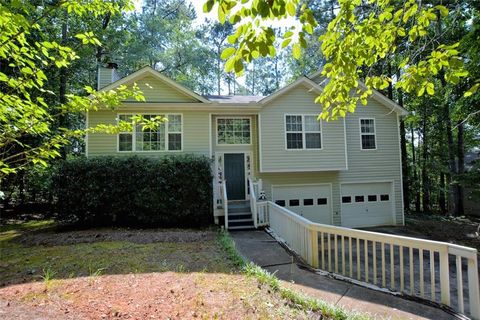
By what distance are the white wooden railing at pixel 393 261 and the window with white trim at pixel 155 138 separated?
460 centimetres

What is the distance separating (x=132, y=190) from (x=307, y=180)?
7145mm

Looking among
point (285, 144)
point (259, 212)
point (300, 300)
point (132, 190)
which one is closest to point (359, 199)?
point (285, 144)

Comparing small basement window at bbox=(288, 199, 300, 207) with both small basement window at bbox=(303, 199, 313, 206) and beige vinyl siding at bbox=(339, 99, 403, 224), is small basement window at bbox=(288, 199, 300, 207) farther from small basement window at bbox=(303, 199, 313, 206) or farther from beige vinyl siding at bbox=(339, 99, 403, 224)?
beige vinyl siding at bbox=(339, 99, 403, 224)

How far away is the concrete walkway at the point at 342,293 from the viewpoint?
3615mm

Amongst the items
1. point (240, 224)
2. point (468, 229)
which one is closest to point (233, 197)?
point (240, 224)

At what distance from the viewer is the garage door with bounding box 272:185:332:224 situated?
1180 cm

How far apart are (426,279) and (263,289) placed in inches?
176

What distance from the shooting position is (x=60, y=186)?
9.21 metres

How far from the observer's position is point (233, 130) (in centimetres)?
1177

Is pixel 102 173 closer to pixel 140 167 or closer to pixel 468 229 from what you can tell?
pixel 140 167

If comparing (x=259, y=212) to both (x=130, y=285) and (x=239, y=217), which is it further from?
(x=130, y=285)

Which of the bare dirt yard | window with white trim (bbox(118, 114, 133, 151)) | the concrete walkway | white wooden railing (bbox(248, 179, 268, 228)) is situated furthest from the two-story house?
the concrete walkway

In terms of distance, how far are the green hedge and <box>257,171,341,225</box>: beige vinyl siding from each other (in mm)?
2915

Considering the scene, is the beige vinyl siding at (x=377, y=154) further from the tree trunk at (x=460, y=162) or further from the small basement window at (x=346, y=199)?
the tree trunk at (x=460, y=162)
